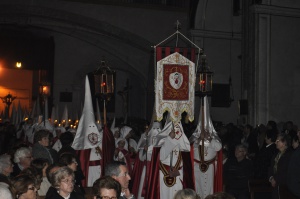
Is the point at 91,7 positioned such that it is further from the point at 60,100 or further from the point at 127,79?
the point at 127,79

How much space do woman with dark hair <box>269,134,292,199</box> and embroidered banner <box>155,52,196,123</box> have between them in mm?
1760

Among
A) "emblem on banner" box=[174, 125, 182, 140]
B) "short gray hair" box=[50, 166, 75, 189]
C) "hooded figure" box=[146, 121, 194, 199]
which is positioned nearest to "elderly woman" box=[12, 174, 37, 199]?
"short gray hair" box=[50, 166, 75, 189]

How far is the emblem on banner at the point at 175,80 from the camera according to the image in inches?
375

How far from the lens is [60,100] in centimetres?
2641

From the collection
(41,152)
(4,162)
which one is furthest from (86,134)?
(4,162)

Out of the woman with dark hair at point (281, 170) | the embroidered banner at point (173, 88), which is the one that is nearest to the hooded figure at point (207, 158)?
the embroidered banner at point (173, 88)

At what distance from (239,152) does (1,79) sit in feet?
79.9

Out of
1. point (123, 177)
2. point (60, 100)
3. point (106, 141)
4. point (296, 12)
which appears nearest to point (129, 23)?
point (60, 100)

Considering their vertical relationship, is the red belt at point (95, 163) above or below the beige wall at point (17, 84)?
below

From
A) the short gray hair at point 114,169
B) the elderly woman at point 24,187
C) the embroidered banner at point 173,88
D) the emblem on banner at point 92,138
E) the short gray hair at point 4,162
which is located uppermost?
the embroidered banner at point 173,88

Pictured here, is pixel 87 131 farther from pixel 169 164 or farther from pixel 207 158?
pixel 207 158

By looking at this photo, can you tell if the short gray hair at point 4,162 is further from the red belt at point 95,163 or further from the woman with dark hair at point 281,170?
the red belt at point 95,163

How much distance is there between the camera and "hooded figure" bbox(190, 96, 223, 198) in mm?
10922

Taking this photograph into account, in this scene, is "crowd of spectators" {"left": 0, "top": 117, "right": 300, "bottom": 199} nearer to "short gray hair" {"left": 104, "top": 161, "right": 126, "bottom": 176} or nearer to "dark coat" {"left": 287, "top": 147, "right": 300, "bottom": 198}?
"dark coat" {"left": 287, "top": 147, "right": 300, "bottom": 198}
